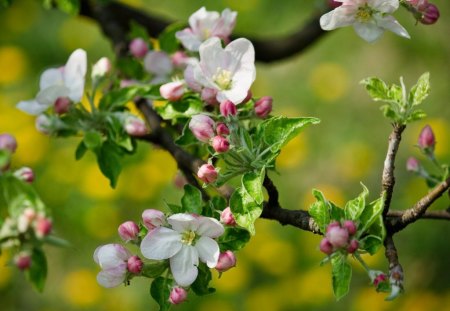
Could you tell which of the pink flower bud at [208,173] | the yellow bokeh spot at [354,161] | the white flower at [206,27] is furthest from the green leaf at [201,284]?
the yellow bokeh spot at [354,161]

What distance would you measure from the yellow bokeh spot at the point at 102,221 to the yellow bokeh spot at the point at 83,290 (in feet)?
0.63

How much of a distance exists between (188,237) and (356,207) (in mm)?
272

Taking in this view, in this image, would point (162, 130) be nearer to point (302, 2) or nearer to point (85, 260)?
point (85, 260)

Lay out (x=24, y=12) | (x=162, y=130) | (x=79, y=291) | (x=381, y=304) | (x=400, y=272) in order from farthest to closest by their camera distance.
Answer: (x=24, y=12) < (x=79, y=291) < (x=381, y=304) < (x=162, y=130) < (x=400, y=272)

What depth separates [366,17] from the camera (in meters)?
1.28

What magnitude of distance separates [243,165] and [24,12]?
142 inches

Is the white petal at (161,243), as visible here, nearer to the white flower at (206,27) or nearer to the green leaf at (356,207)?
the green leaf at (356,207)

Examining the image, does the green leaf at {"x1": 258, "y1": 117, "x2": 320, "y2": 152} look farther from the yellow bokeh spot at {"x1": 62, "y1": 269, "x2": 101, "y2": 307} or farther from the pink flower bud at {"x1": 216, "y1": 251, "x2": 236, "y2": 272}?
the yellow bokeh spot at {"x1": 62, "y1": 269, "x2": 101, "y2": 307}

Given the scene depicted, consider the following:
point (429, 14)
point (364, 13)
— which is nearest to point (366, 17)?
point (364, 13)

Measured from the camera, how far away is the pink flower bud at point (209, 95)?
133cm

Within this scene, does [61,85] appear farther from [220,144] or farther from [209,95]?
[220,144]

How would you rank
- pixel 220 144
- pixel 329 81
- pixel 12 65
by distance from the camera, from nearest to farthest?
pixel 220 144, pixel 329 81, pixel 12 65

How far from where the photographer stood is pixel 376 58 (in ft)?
13.6

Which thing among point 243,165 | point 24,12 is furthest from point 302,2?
point 243,165
